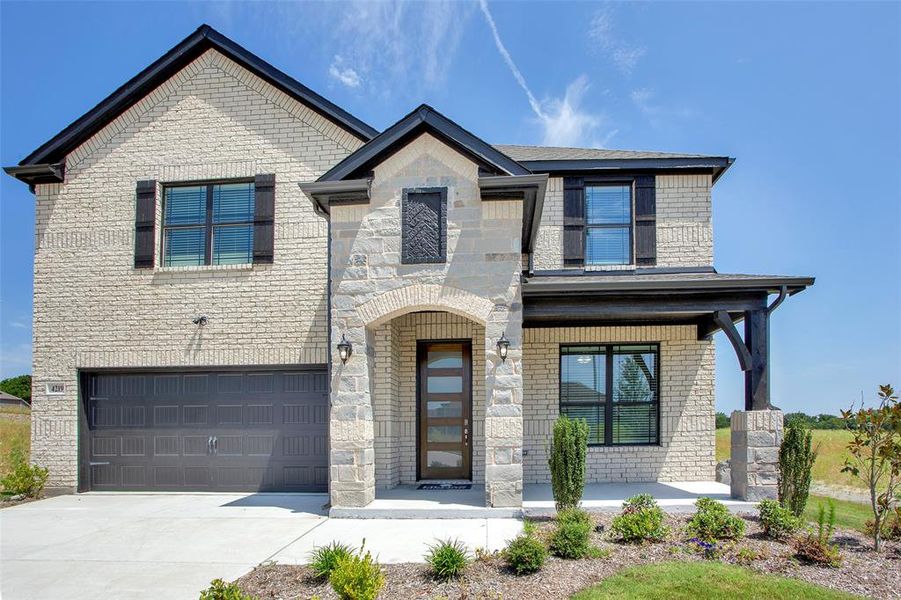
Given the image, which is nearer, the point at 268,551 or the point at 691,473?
the point at 268,551

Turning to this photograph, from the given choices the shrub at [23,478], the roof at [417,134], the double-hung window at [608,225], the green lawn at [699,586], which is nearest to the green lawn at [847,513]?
the green lawn at [699,586]

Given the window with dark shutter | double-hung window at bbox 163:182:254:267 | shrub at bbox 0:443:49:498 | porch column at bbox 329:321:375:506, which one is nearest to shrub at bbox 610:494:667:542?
porch column at bbox 329:321:375:506

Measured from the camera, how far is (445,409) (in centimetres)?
1143

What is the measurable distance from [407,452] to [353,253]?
154 inches

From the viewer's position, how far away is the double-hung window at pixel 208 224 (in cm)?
1184

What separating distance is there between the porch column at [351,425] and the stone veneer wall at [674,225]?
4160 mm

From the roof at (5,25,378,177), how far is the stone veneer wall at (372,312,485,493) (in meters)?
3.79

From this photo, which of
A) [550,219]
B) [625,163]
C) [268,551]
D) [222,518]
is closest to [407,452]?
[222,518]

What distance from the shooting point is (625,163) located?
38.7 feet

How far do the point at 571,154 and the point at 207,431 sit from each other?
342 inches

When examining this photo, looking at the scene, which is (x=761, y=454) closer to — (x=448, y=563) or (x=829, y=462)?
(x=448, y=563)

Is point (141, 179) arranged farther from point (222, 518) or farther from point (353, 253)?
point (222, 518)

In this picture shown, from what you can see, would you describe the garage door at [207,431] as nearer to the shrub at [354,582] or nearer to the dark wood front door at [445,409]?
the dark wood front door at [445,409]

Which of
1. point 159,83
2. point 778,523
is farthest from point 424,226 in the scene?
point 159,83
